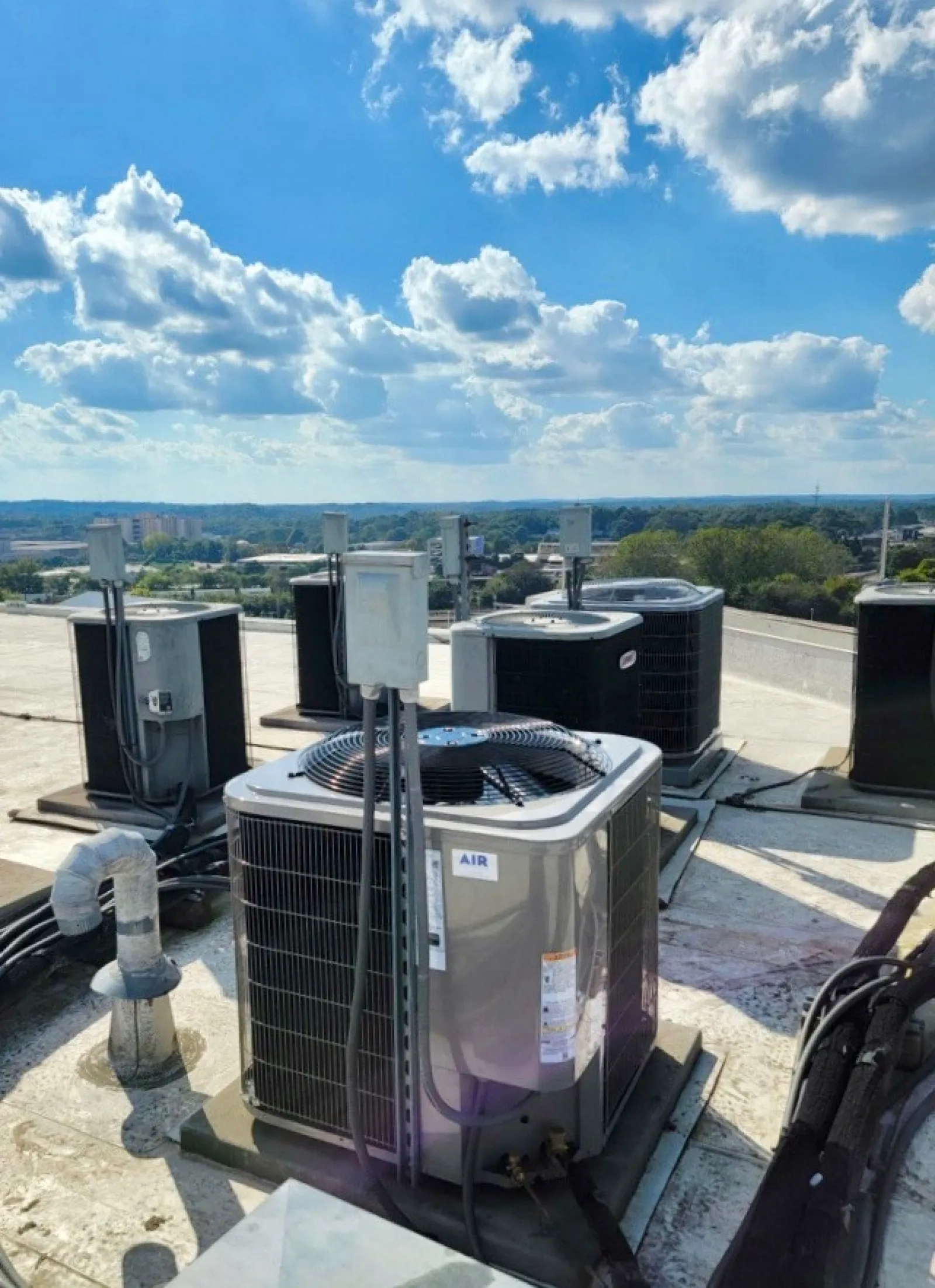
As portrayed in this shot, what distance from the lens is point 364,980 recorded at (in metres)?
2.00

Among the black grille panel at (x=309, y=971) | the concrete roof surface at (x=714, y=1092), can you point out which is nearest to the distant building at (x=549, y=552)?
the concrete roof surface at (x=714, y=1092)

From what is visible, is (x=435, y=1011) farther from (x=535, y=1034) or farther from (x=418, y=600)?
(x=418, y=600)

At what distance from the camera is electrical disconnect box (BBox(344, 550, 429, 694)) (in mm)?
1855

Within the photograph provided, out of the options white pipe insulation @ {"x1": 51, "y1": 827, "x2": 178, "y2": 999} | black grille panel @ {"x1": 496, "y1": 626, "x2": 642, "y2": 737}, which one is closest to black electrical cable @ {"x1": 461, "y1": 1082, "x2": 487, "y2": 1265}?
white pipe insulation @ {"x1": 51, "y1": 827, "x2": 178, "y2": 999}

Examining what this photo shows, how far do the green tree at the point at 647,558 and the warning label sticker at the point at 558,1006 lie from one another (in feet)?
101

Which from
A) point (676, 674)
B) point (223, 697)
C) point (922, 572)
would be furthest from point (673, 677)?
point (922, 572)

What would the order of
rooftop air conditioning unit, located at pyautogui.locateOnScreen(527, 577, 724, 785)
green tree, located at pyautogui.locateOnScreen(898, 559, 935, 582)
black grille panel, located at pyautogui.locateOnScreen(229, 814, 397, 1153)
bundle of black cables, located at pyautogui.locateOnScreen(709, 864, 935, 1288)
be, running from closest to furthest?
bundle of black cables, located at pyautogui.locateOnScreen(709, 864, 935, 1288) < black grille panel, located at pyautogui.locateOnScreen(229, 814, 397, 1153) < rooftop air conditioning unit, located at pyautogui.locateOnScreen(527, 577, 724, 785) < green tree, located at pyautogui.locateOnScreen(898, 559, 935, 582)

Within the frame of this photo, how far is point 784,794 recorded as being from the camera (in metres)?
5.58

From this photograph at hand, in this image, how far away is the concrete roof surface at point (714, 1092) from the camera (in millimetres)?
2158

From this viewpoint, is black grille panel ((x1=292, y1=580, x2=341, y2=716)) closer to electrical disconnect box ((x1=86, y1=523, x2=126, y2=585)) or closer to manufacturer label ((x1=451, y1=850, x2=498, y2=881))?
electrical disconnect box ((x1=86, y1=523, x2=126, y2=585))

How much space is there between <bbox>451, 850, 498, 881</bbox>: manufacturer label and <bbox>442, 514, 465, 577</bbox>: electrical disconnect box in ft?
9.87

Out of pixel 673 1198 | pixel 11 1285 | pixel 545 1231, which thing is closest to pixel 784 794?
pixel 673 1198

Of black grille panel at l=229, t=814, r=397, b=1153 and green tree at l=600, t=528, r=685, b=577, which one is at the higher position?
black grille panel at l=229, t=814, r=397, b=1153

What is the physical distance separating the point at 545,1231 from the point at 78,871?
152 centimetres
